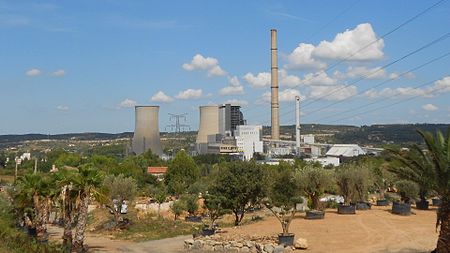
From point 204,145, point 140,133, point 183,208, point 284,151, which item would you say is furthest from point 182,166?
point 284,151

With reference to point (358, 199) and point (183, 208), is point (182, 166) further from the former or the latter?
point (358, 199)

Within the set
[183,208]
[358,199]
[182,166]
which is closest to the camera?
[358,199]

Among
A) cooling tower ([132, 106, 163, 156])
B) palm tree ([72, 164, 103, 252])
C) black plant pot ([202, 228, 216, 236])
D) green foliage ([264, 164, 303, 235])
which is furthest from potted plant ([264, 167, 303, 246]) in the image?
cooling tower ([132, 106, 163, 156])

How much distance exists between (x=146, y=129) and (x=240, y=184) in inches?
3452

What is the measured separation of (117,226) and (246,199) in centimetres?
892

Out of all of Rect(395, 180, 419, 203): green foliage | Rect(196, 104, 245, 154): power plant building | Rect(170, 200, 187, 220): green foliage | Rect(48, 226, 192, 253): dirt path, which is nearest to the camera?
Rect(48, 226, 192, 253): dirt path

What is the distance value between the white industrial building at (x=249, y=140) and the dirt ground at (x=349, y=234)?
403 ft

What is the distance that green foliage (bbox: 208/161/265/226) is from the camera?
31234mm

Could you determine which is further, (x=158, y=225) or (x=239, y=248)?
(x=158, y=225)

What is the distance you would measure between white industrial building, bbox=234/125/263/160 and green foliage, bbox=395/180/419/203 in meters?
118

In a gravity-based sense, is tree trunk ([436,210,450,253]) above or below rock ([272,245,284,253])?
above

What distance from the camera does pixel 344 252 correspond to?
20.0 m

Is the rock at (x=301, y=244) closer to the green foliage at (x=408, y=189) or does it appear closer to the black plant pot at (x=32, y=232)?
the green foliage at (x=408, y=189)

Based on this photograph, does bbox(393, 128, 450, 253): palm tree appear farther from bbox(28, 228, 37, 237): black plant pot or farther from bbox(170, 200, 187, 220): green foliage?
bbox(170, 200, 187, 220): green foliage
